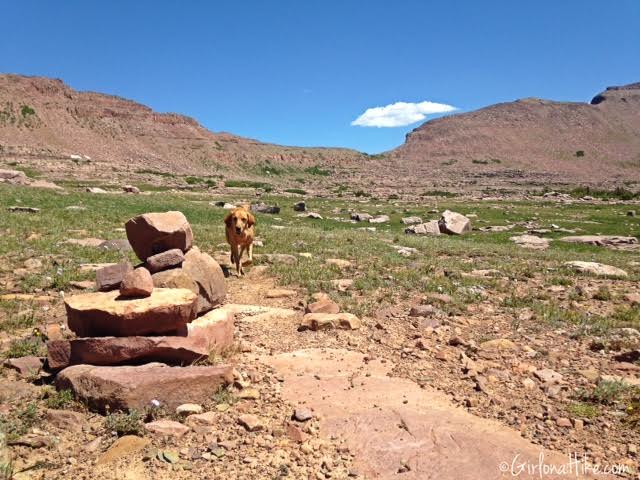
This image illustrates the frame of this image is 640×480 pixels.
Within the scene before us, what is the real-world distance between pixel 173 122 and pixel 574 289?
443ft

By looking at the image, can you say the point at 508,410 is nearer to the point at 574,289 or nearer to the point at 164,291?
the point at 164,291

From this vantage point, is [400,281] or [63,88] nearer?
[400,281]

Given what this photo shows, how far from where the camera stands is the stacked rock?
529 centimetres

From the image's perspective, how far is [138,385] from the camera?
17.2ft

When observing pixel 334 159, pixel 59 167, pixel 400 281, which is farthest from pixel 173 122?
pixel 400 281

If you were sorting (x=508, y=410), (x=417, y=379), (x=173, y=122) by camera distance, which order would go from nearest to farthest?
(x=508, y=410) < (x=417, y=379) < (x=173, y=122)

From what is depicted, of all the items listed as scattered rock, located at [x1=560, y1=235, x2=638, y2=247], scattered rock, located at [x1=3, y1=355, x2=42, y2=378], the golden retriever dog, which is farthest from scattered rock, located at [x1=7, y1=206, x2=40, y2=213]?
scattered rock, located at [x1=560, y1=235, x2=638, y2=247]

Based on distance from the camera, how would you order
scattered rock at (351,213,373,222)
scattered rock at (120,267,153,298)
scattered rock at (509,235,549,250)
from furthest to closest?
1. scattered rock at (351,213,373,222)
2. scattered rock at (509,235,549,250)
3. scattered rock at (120,267,153,298)

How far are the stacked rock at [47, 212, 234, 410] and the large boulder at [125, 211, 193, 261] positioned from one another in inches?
23.3

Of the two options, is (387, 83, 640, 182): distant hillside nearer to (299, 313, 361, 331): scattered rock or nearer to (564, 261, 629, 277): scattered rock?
(564, 261, 629, 277): scattered rock

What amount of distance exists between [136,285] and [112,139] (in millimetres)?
96269

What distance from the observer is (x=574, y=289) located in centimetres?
1171

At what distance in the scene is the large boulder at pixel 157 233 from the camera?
26.3 feet

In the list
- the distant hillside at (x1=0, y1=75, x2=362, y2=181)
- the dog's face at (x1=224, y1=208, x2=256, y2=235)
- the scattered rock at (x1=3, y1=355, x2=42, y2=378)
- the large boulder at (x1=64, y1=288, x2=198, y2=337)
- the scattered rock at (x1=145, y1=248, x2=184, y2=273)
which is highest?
the distant hillside at (x1=0, y1=75, x2=362, y2=181)
